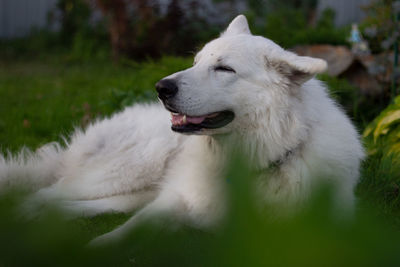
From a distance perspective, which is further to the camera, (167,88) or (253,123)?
(253,123)

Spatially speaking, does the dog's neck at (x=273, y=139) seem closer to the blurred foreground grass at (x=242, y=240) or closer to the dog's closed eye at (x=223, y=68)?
the dog's closed eye at (x=223, y=68)

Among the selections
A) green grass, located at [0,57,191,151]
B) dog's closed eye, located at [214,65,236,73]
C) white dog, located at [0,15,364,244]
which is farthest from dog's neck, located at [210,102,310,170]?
green grass, located at [0,57,191,151]

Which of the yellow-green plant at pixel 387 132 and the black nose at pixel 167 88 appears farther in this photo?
the yellow-green plant at pixel 387 132

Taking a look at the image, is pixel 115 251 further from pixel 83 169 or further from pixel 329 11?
pixel 329 11

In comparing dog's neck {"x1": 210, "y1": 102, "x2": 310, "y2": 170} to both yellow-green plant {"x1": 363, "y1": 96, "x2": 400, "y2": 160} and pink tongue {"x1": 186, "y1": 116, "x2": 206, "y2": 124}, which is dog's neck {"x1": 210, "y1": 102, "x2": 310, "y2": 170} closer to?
pink tongue {"x1": 186, "y1": 116, "x2": 206, "y2": 124}

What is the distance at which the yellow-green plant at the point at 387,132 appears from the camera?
3566mm

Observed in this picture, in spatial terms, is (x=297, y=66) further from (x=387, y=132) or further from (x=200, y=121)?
(x=387, y=132)

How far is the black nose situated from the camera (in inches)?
94.3

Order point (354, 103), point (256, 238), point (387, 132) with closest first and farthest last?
point (256, 238), point (387, 132), point (354, 103)

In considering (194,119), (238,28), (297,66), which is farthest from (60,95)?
(297,66)

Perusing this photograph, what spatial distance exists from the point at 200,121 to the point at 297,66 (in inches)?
23.6

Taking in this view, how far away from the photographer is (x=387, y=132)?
377 centimetres

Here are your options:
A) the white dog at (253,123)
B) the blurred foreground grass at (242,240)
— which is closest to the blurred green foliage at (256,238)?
the blurred foreground grass at (242,240)

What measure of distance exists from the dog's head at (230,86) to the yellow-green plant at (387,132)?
4.73ft
